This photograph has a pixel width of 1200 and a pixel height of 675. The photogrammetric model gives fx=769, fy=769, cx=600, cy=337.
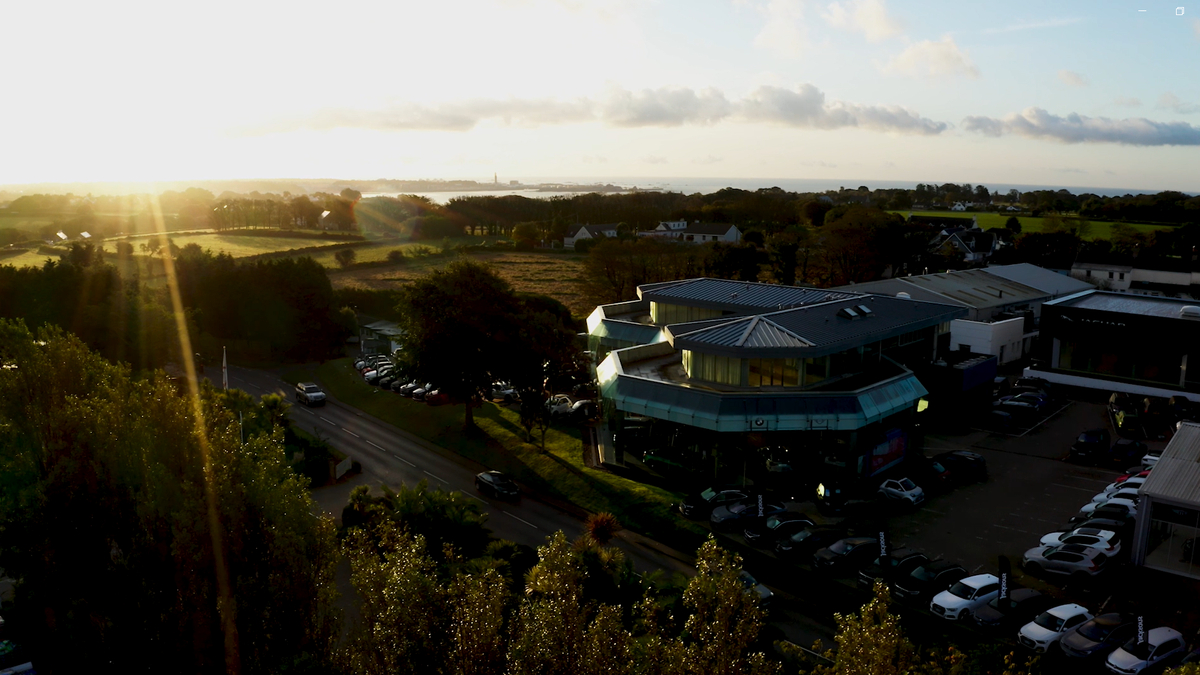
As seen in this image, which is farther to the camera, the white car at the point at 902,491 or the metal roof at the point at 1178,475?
the white car at the point at 902,491

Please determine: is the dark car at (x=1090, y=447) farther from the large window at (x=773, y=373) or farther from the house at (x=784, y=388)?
the large window at (x=773, y=373)

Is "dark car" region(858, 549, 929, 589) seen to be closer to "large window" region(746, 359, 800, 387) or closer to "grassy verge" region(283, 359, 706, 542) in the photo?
Answer: "grassy verge" region(283, 359, 706, 542)

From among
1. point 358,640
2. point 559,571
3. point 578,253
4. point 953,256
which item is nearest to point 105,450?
point 358,640

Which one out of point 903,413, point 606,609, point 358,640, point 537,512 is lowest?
point 537,512

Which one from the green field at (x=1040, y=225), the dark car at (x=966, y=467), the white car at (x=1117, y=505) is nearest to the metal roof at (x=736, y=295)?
the dark car at (x=966, y=467)

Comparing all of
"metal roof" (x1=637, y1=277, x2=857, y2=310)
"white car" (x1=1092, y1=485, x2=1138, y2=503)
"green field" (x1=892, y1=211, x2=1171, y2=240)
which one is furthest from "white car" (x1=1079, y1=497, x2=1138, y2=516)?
"green field" (x1=892, y1=211, x2=1171, y2=240)

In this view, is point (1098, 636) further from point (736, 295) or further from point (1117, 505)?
point (736, 295)

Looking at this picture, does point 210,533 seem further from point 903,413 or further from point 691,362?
point 903,413
